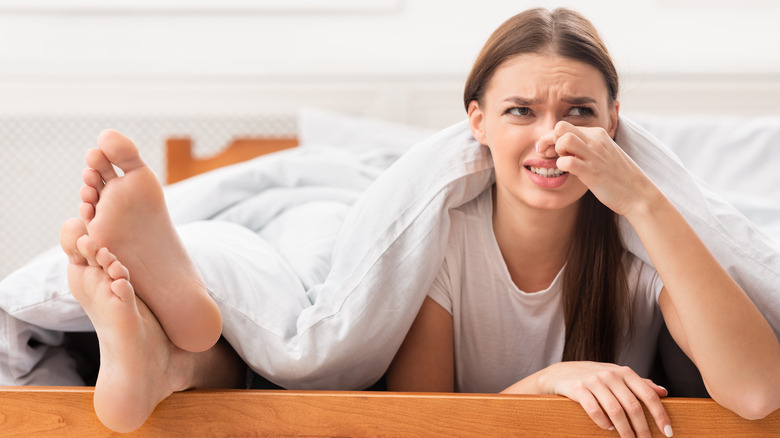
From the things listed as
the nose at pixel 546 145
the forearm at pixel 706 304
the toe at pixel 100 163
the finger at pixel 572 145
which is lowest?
the forearm at pixel 706 304

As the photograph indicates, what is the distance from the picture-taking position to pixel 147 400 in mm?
739

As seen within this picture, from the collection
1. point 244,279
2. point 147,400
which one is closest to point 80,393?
point 147,400

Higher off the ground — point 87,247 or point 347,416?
point 87,247

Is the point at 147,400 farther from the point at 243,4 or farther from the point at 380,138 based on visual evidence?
the point at 243,4

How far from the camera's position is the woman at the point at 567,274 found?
77 centimetres

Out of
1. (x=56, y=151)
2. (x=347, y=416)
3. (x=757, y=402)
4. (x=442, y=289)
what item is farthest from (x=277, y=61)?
(x=757, y=402)

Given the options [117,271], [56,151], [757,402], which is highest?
[117,271]

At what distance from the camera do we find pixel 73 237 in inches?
27.9

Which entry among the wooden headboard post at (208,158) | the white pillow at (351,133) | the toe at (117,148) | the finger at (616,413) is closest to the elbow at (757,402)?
the finger at (616,413)

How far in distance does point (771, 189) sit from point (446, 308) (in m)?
1.11

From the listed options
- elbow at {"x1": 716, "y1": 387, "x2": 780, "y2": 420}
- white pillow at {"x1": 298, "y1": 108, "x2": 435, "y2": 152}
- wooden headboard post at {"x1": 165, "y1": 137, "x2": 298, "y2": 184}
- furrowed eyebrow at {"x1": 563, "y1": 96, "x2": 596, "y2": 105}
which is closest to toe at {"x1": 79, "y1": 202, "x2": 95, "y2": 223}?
furrowed eyebrow at {"x1": 563, "y1": 96, "x2": 596, "y2": 105}

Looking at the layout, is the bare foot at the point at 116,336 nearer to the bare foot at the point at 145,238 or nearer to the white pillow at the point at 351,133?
the bare foot at the point at 145,238

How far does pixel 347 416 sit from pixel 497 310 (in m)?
0.34

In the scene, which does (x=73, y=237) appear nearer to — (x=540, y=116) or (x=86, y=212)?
(x=86, y=212)
